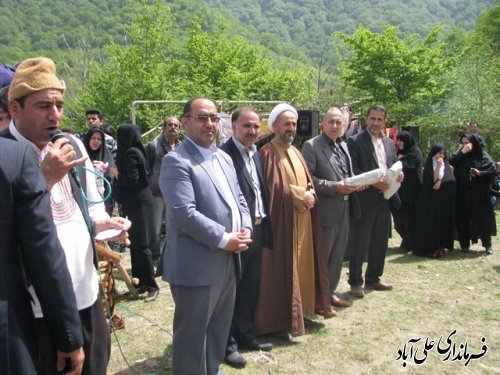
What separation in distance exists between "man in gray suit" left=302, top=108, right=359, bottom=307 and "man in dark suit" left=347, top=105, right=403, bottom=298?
45cm

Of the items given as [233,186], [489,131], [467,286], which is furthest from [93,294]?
[489,131]

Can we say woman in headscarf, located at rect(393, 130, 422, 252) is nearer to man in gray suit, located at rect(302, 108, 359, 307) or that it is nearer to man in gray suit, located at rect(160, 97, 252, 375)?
man in gray suit, located at rect(302, 108, 359, 307)

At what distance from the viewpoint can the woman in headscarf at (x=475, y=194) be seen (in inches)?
277

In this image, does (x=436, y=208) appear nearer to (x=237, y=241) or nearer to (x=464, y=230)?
(x=464, y=230)

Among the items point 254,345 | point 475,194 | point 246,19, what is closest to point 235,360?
point 254,345

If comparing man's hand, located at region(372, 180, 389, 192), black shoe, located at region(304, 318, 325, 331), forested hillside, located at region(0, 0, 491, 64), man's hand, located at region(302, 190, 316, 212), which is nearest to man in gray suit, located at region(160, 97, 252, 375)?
man's hand, located at region(302, 190, 316, 212)

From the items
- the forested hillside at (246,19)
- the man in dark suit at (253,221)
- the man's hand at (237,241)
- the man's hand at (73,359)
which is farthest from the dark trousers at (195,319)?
the forested hillside at (246,19)

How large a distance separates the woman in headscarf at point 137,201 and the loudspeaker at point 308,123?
2.61m

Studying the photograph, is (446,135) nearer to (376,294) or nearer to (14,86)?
(376,294)

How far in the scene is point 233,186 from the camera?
3064mm

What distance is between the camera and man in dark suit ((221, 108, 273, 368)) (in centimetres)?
371

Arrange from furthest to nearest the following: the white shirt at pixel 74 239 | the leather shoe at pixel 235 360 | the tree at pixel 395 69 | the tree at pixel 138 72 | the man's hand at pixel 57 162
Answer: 1. the tree at pixel 138 72
2. the tree at pixel 395 69
3. the leather shoe at pixel 235 360
4. the white shirt at pixel 74 239
5. the man's hand at pixel 57 162

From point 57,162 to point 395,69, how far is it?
1718 cm

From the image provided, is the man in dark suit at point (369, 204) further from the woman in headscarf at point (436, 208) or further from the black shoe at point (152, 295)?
the black shoe at point (152, 295)
